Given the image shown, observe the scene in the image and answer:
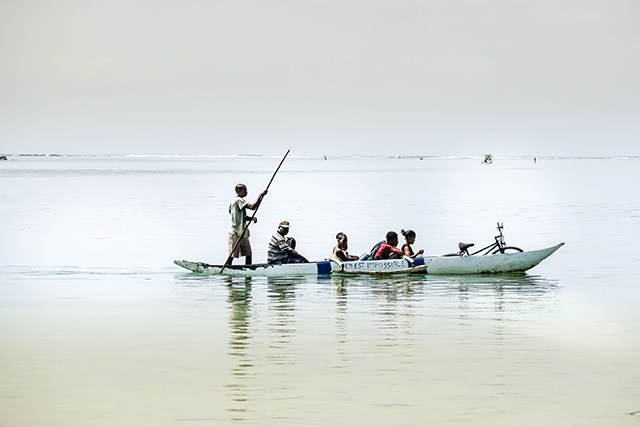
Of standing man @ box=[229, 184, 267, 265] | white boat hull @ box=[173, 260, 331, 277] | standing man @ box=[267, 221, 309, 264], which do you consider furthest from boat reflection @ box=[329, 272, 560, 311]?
standing man @ box=[229, 184, 267, 265]

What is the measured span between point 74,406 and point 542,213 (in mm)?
41245

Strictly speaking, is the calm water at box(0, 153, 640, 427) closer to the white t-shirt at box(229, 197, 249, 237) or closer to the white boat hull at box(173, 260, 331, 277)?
the white boat hull at box(173, 260, 331, 277)

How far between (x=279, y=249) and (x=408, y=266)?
117 inches

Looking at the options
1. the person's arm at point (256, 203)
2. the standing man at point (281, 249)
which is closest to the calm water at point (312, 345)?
the standing man at point (281, 249)

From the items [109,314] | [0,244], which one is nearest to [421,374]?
[109,314]

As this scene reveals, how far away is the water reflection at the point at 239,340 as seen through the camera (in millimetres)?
9805

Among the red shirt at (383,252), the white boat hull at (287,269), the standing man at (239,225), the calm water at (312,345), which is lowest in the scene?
the calm water at (312,345)

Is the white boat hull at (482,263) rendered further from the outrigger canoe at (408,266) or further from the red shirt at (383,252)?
the red shirt at (383,252)

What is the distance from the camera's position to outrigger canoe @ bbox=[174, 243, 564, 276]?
19953 millimetres

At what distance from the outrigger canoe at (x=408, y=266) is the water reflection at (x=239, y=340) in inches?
15.3

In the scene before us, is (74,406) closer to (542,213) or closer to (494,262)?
(494,262)

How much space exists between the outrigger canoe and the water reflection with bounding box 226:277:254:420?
1.27ft

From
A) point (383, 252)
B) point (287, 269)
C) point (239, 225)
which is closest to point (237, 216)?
point (239, 225)

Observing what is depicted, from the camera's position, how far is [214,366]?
37.0ft
